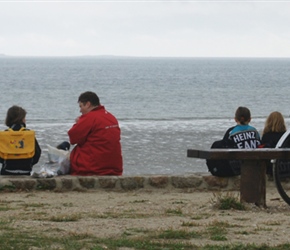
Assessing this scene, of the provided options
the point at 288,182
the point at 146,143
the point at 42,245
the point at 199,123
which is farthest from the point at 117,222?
the point at 199,123

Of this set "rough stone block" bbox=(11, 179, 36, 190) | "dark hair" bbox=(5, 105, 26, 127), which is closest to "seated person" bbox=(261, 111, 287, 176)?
"rough stone block" bbox=(11, 179, 36, 190)

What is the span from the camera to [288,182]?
10.8 meters

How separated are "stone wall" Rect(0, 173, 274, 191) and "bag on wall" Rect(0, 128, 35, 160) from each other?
0.33 m

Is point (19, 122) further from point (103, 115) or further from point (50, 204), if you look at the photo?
point (50, 204)

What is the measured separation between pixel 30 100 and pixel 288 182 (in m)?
44.7

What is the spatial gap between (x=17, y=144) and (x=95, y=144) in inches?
38.7

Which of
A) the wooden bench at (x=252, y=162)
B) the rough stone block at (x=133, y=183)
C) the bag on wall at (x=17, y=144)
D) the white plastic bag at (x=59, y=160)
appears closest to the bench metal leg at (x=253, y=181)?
the wooden bench at (x=252, y=162)

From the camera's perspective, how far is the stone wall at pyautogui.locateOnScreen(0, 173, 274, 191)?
34.6ft

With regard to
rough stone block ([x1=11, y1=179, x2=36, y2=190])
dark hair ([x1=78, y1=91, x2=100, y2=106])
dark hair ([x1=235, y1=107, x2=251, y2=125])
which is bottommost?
rough stone block ([x1=11, y1=179, x2=36, y2=190])

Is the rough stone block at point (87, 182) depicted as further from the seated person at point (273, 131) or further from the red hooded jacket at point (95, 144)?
the seated person at point (273, 131)

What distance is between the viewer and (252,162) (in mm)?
8742

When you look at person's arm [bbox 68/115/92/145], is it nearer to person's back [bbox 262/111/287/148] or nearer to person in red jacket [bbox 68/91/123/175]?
person in red jacket [bbox 68/91/123/175]

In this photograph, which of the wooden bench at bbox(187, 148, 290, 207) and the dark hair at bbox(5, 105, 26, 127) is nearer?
the wooden bench at bbox(187, 148, 290, 207)

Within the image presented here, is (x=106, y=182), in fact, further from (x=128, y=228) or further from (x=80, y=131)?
(x=128, y=228)
